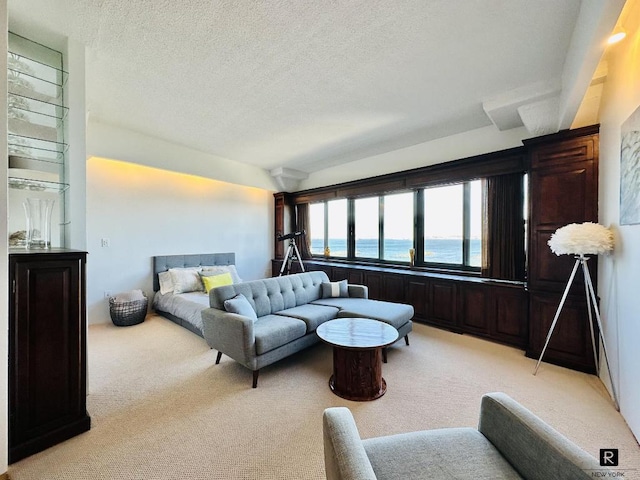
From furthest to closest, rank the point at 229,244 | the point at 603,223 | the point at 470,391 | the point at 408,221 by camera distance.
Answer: the point at 229,244
the point at 408,221
the point at 603,223
the point at 470,391

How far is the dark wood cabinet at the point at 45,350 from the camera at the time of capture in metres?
1.51

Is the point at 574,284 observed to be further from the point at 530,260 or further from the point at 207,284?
the point at 207,284

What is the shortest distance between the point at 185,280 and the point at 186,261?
604 millimetres

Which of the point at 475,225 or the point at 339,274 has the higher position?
the point at 475,225

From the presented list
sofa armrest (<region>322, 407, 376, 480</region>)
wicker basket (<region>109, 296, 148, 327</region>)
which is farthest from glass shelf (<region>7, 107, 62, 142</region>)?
sofa armrest (<region>322, 407, 376, 480</region>)

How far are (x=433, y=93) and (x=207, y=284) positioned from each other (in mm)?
4002

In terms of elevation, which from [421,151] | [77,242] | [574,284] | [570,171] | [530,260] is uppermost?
[421,151]

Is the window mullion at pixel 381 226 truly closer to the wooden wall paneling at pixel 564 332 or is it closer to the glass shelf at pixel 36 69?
the wooden wall paneling at pixel 564 332

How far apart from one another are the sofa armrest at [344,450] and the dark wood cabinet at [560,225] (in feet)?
9.36

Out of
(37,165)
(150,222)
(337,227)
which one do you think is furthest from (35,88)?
(337,227)

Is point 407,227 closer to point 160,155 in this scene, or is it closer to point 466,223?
point 466,223

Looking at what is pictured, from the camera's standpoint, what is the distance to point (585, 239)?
2201 mm

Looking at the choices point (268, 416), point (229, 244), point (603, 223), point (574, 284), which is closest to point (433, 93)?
point (603, 223)

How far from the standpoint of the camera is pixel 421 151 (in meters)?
4.16
